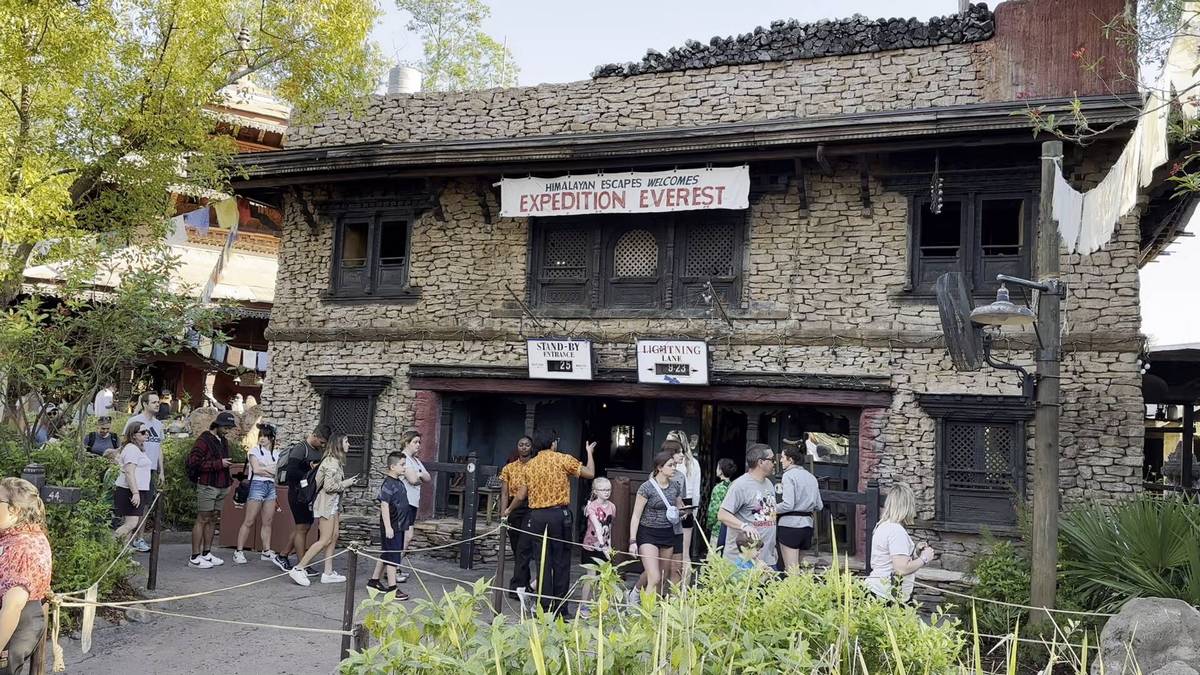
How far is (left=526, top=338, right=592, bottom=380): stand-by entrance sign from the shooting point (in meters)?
13.0

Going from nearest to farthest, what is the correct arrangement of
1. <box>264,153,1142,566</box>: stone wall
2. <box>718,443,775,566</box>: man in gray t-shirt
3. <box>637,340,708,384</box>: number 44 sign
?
<box>718,443,775,566</box>: man in gray t-shirt, <box>264,153,1142,566</box>: stone wall, <box>637,340,708,384</box>: number 44 sign

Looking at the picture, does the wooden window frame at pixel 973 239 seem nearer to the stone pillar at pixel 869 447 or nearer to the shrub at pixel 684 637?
the stone pillar at pixel 869 447

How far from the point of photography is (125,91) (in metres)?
10.9

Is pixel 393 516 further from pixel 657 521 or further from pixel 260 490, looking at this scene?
pixel 657 521

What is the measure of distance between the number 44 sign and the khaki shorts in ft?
17.9

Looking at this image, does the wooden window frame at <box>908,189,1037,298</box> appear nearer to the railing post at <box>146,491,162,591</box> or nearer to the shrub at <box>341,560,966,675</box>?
the shrub at <box>341,560,966,675</box>

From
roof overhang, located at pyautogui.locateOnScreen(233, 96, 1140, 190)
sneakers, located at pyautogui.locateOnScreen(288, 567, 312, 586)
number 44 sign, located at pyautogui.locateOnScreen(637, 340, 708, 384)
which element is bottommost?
sneakers, located at pyautogui.locateOnScreen(288, 567, 312, 586)

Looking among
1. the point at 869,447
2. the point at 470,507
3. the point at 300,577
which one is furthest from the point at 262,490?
the point at 869,447

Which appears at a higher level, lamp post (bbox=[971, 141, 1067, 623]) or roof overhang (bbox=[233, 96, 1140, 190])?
roof overhang (bbox=[233, 96, 1140, 190])

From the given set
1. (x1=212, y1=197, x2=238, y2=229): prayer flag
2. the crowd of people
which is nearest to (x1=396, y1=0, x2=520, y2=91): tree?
(x1=212, y1=197, x2=238, y2=229): prayer flag

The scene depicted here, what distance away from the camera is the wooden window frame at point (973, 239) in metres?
11.5

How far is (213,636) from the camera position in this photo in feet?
26.3

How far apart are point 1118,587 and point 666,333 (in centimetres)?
673

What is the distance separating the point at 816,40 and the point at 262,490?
9.43m
